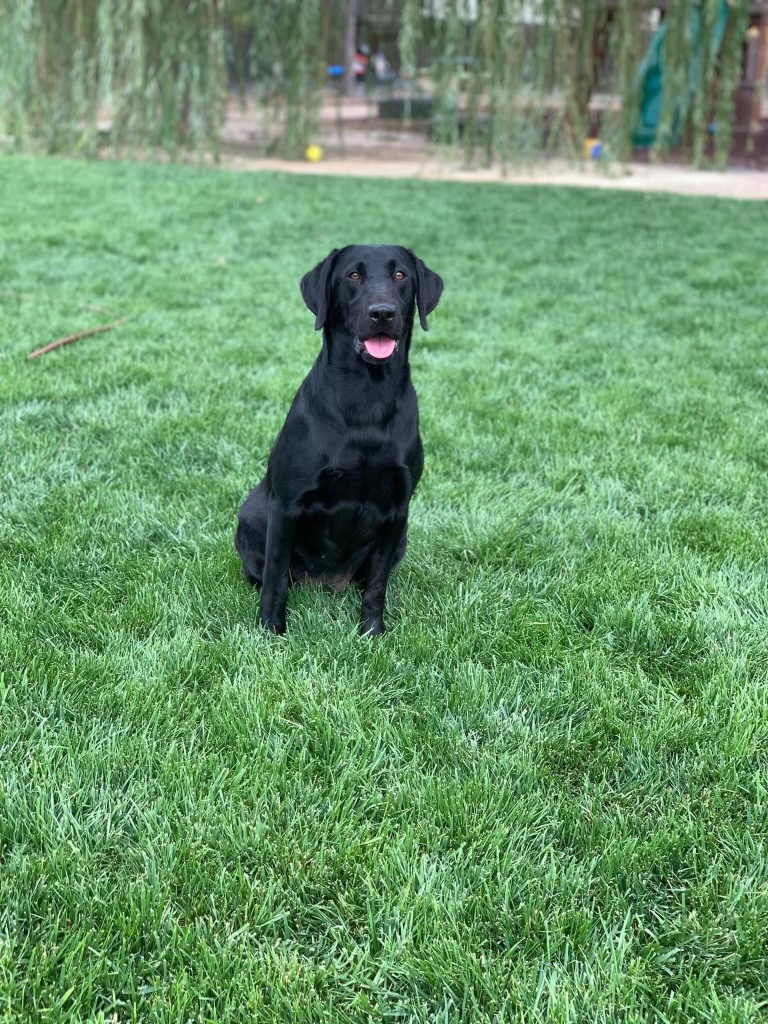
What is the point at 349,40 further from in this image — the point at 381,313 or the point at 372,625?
the point at 372,625

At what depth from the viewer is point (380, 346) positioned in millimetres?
2275

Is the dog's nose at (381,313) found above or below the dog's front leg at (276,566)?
above

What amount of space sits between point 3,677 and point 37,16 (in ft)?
36.8

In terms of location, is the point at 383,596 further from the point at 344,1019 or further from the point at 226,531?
the point at 344,1019

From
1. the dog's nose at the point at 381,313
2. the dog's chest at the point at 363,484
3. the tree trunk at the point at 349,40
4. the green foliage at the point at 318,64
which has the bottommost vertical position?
the dog's chest at the point at 363,484

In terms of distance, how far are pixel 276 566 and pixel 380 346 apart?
0.64m

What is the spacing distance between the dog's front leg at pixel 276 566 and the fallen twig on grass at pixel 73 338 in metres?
2.72

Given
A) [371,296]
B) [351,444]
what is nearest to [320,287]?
[371,296]

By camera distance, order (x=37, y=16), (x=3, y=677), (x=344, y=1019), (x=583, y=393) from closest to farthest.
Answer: (x=344, y=1019) → (x=3, y=677) → (x=583, y=393) → (x=37, y=16)

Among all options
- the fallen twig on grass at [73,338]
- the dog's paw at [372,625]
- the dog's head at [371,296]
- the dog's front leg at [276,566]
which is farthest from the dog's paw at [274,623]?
the fallen twig on grass at [73,338]

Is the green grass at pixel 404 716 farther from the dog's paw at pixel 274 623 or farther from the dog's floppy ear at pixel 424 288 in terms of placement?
the dog's floppy ear at pixel 424 288

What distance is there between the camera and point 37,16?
10.7 meters

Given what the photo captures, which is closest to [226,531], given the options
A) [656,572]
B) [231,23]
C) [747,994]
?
[656,572]

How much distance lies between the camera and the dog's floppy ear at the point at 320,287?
95.3 inches
